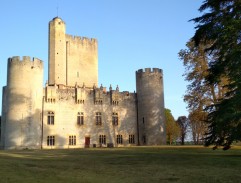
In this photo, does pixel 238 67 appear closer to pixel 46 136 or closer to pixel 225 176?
pixel 225 176

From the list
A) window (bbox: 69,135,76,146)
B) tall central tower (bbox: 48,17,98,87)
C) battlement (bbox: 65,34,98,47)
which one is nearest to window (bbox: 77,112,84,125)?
window (bbox: 69,135,76,146)

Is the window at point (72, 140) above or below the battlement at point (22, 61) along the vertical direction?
below

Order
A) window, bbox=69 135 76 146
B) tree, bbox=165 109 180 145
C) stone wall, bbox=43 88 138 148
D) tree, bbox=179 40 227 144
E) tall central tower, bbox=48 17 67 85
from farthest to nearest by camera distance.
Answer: tree, bbox=165 109 180 145
tall central tower, bbox=48 17 67 85
window, bbox=69 135 76 146
stone wall, bbox=43 88 138 148
tree, bbox=179 40 227 144

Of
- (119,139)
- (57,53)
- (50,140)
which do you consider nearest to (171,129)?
(119,139)

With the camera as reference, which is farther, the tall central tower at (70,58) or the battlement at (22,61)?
the tall central tower at (70,58)

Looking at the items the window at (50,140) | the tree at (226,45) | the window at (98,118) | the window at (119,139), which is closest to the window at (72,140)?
the window at (50,140)

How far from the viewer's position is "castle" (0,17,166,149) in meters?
39.2

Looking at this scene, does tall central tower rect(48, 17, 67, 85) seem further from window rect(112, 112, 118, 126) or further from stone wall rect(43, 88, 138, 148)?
window rect(112, 112, 118, 126)

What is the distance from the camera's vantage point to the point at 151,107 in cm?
4722

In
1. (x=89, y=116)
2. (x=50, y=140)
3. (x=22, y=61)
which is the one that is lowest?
(x=50, y=140)

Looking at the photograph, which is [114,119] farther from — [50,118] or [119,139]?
[50,118]

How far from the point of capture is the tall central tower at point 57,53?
159 feet

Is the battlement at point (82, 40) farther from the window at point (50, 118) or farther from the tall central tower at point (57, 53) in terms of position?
the window at point (50, 118)

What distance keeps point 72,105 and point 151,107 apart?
→ 1143cm
